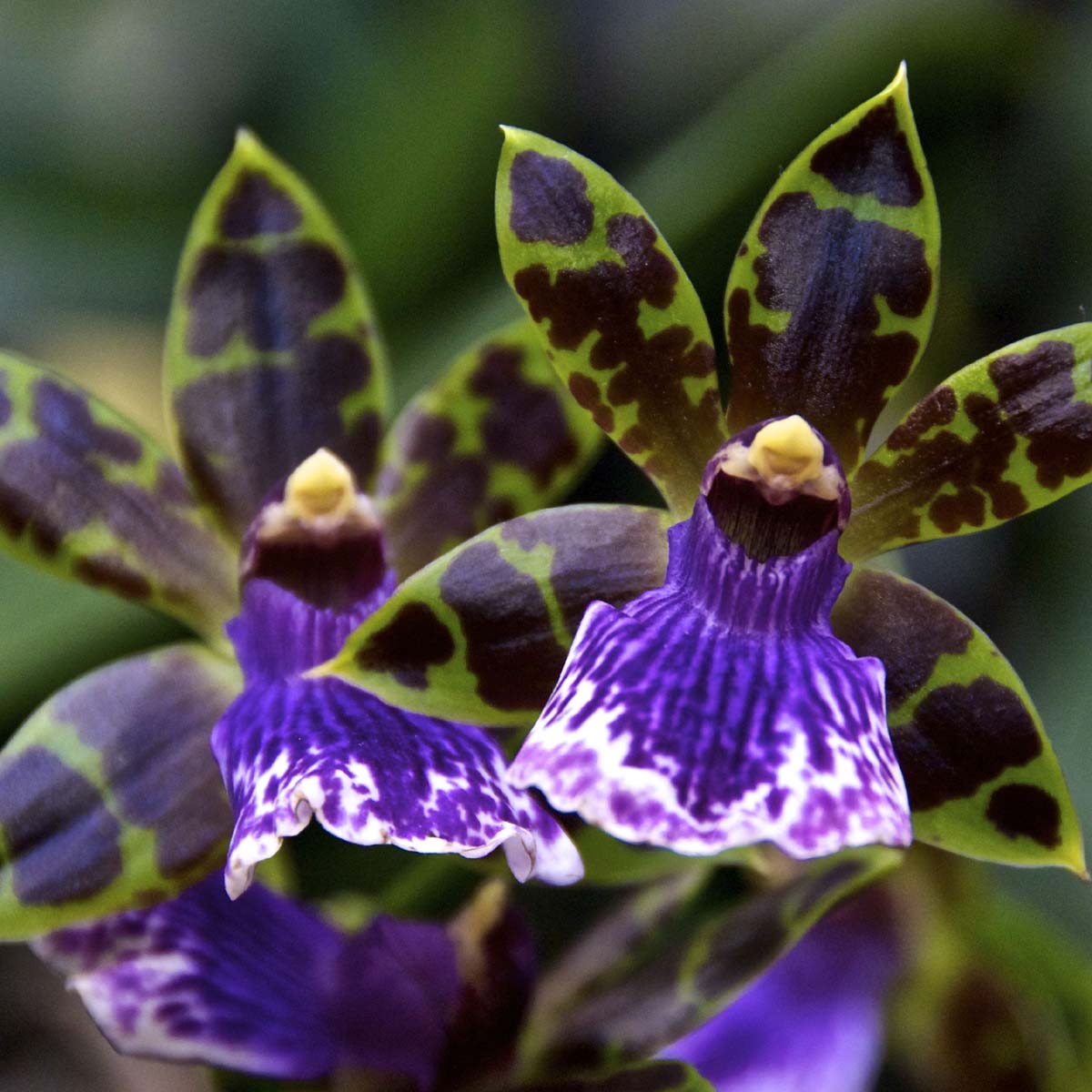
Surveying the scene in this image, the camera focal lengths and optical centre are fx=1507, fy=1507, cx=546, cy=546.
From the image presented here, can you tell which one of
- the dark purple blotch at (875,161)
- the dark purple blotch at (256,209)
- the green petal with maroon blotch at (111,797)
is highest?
the dark purple blotch at (875,161)

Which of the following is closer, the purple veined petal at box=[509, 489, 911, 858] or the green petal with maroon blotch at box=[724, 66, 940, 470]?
the purple veined petal at box=[509, 489, 911, 858]

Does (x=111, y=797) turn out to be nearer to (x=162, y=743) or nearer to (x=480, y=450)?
(x=162, y=743)

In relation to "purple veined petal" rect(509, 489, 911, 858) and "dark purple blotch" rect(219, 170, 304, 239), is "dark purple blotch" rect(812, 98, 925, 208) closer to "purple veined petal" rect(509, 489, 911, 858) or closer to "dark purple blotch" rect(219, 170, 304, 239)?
"purple veined petal" rect(509, 489, 911, 858)

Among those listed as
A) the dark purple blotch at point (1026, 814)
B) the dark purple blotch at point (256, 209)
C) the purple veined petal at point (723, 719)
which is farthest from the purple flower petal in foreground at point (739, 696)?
the dark purple blotch at point (256, 209)

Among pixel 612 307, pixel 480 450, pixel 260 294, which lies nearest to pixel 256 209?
pixel 260 294

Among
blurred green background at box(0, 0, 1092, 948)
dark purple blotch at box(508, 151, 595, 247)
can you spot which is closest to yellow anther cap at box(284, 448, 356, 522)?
dark purple blotch at box(508, 151, 595, 247)

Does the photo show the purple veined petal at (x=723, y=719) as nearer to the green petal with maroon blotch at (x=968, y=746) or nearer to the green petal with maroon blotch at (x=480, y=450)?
the green petal with maroon blotch at (x=968, y=746)
